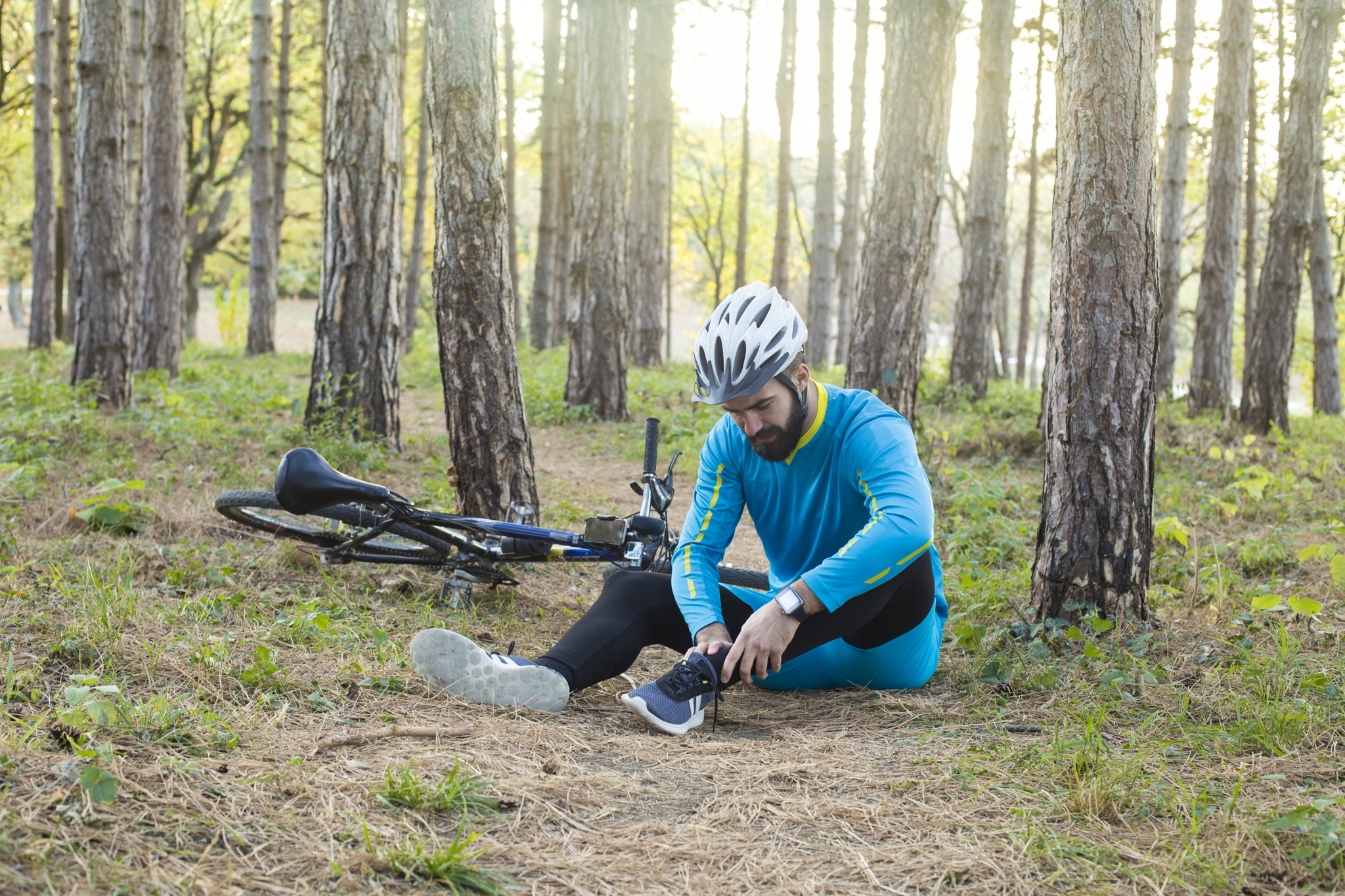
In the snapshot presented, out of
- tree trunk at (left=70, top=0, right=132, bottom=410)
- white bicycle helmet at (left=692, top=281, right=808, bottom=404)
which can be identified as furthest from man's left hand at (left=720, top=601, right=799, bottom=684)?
tree trunk at (left=70, top=0, right=132, bottom=410)

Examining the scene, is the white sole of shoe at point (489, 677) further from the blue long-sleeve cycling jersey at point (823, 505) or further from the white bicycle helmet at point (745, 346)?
the white bicycle helmet at point (745, 346)

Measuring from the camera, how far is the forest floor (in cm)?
218

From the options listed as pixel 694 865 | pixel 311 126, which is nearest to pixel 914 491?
pixel 694 865

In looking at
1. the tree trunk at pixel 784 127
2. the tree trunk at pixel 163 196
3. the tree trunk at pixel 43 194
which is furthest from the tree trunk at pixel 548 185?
the tree trunk at pixel 43 194

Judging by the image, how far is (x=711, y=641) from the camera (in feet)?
10.9

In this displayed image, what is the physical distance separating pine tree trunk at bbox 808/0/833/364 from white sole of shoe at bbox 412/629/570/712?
1573 cm

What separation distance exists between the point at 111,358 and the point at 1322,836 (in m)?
10.2

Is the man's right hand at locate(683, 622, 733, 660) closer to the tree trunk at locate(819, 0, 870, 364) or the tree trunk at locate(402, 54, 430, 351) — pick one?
the tree trunk at locate(819, 0, 870, 364)

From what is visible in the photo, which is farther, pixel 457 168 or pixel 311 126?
pixel 311 126

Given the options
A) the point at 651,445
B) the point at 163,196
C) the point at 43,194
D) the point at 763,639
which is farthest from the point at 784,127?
the point at 763,639

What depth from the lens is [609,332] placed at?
36.6ft

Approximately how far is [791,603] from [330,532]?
2.66m

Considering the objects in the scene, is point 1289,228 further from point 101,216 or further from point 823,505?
point 101,216

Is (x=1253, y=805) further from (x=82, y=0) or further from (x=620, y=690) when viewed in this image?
(x=82, y=0)
